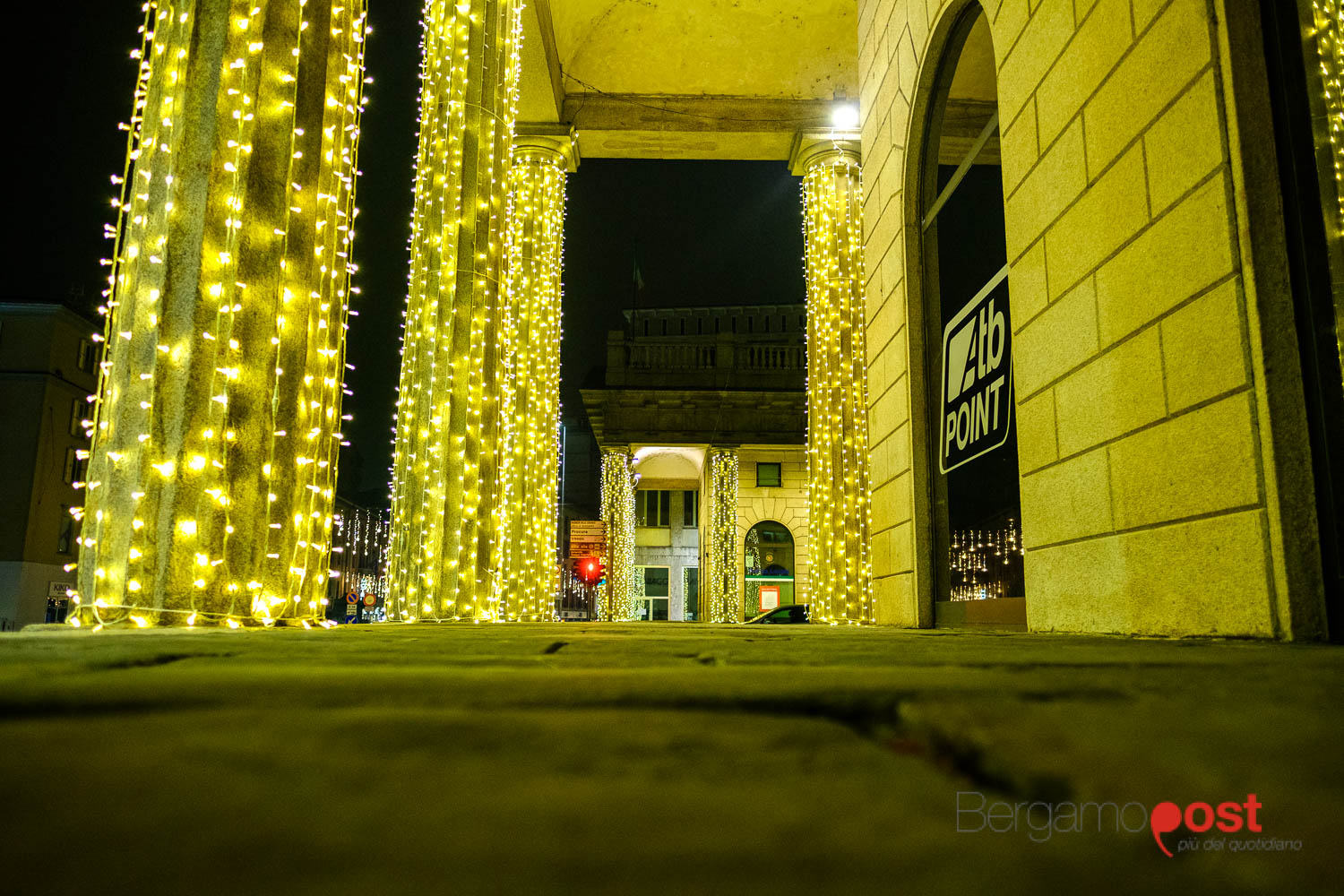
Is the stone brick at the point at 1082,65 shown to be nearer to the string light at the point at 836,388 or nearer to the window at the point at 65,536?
the string light at the point at 836,388

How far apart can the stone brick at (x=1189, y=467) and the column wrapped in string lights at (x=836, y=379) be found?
5.24 m

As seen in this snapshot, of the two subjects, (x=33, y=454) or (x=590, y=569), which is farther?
(x=33, y=454)

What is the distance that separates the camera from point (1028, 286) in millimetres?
3576

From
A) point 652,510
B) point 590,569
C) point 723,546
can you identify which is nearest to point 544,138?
point 723,546

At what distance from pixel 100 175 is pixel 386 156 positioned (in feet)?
26.0

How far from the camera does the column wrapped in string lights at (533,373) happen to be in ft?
27.3

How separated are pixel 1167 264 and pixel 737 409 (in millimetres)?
15108

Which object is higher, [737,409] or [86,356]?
[86,356]

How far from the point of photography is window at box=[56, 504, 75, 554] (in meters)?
27.7

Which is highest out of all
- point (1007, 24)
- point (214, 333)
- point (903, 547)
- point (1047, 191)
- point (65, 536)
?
point (1007, 24)

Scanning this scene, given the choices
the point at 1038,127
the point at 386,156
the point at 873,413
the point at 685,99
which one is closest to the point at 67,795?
the point at 1038,127

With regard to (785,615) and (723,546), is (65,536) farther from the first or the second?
(785,615)

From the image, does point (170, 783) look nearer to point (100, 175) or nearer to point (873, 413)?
point (873, 413)

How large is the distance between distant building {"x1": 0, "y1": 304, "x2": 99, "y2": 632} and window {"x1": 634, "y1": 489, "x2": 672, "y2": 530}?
17863mm
